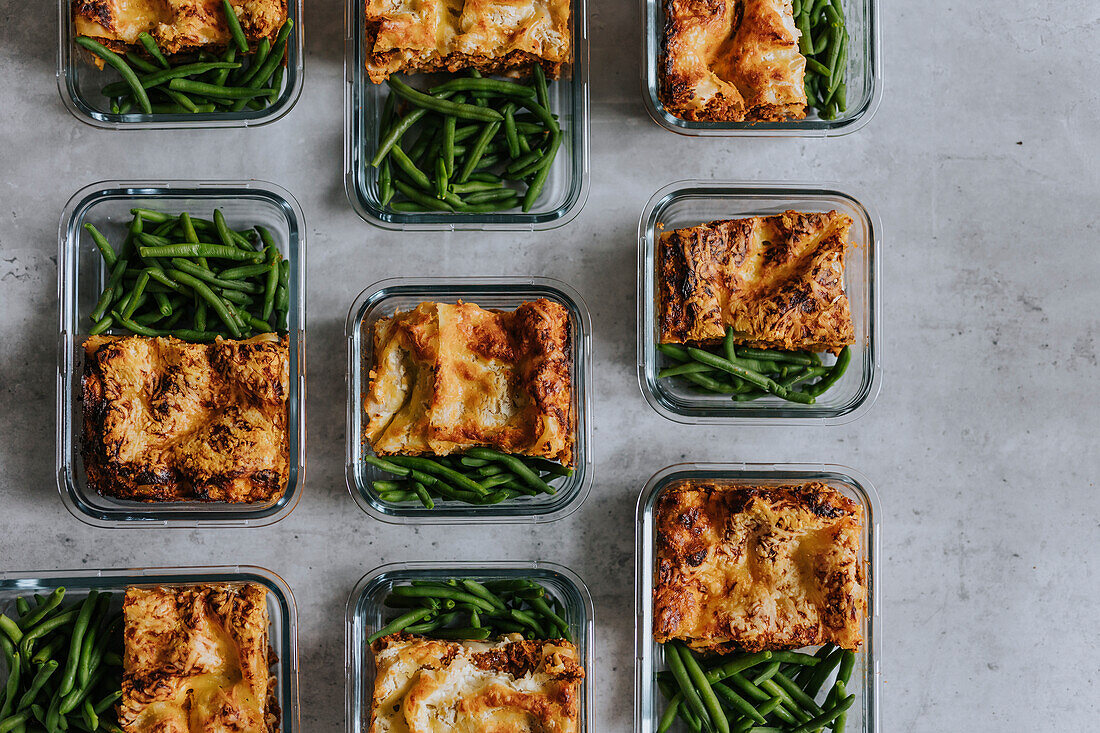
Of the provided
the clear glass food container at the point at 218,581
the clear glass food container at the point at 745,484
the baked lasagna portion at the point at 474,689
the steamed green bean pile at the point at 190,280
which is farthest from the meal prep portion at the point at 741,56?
the clear glass food container at the point at 218,581

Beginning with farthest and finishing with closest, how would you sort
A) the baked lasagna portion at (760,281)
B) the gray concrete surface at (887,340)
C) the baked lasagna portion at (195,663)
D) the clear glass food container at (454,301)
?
the gray concrete surface at (887,340)
the clear glass food container at (454,301)
the baked lasagna portion at (760,281)
the baked lasagna portion at (195,663)

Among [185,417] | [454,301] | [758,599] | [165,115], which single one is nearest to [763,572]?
[758,599]

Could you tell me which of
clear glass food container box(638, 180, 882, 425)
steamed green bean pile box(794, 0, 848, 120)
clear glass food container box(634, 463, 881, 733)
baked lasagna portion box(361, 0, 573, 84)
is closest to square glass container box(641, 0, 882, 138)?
steamed green bean pile box(794, 0, 848, 120)

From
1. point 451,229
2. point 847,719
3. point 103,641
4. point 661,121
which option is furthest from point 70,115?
point 847,719

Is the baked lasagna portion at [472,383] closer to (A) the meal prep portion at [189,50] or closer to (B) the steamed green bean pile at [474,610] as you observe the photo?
(B) the steamed green bean pile at [474,610]

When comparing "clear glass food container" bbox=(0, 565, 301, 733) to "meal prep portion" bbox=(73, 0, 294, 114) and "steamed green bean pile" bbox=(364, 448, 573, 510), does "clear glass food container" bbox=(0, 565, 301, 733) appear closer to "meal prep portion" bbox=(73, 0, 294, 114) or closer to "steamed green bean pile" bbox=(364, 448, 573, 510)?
"steamed green bean pile" bbox=(364, 448, 573, 510)

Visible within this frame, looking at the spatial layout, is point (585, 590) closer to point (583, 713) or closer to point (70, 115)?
point (583, 713)

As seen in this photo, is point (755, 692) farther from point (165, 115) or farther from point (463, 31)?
point (165, 115)
